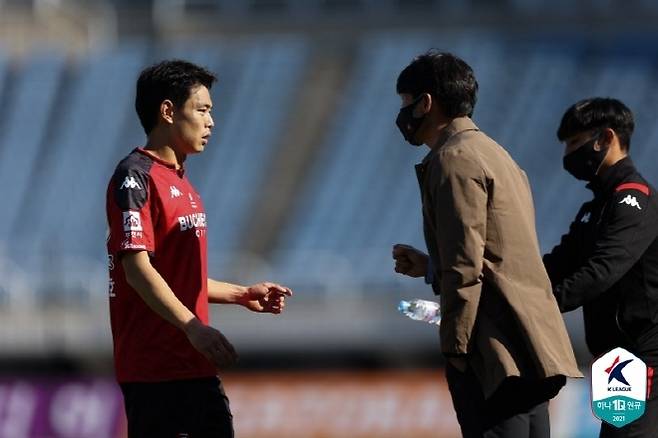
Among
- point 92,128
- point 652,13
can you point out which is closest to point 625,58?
point 652,13

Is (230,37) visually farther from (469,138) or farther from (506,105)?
(469,138)

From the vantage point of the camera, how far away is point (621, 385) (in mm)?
5133

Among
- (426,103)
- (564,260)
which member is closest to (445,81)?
(426,103)

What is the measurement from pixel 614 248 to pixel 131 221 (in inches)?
59.3

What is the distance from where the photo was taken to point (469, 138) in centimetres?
443

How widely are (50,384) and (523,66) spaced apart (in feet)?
33.4

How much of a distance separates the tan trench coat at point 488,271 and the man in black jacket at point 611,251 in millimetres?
499

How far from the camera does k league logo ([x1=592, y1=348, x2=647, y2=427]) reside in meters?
5.06

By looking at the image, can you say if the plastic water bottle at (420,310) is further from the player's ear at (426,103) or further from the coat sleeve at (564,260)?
the player's ear at (426,103)

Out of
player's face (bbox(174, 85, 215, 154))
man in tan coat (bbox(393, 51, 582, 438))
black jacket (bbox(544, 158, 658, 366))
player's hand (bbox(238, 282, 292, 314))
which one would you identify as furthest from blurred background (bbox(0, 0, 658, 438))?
man in tan coat (bbox(393, 51, 582, 438))

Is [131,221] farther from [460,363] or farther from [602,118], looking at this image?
[602,118]

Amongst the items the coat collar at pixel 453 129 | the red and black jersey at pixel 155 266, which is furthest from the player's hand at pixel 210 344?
the coat collar at pixel 453 129

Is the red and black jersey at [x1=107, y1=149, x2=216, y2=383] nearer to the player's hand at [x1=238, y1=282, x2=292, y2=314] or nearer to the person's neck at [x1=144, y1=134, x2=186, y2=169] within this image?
the person's neck at [x1=144, y1=134, x2=186, y2=169]

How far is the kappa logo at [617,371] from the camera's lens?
511 centimetres
